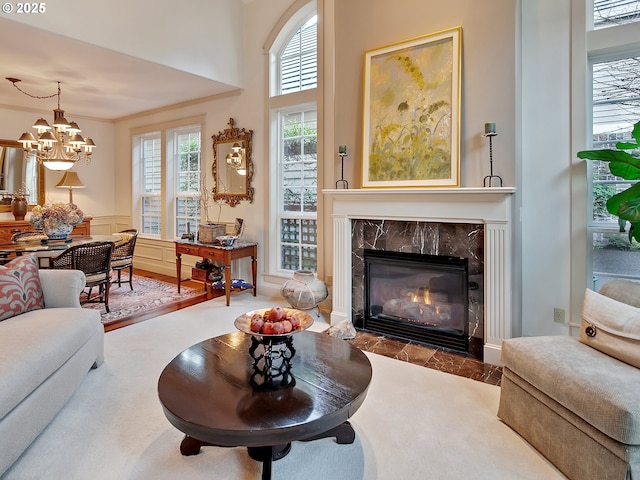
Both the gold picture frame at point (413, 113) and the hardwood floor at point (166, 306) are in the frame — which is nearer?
the gold picture frame at point (413, 113)

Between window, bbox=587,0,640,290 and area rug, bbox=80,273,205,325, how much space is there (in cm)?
441

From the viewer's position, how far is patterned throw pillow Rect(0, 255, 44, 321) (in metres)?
2.39

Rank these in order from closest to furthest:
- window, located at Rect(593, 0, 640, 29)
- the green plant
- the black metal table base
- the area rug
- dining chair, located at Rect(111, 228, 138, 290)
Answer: the black metal table base, the green plant, window, located at Rect(593, 0, 640, 29), the area rug, dining chair, located at Rect(111, 228, 138, 290)

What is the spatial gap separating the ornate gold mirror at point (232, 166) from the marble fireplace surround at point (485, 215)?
1.89 meters

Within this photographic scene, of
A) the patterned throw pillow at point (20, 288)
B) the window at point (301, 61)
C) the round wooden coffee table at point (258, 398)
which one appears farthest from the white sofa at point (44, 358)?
the window at point (301, 61)

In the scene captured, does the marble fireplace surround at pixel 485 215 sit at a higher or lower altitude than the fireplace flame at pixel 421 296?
higher

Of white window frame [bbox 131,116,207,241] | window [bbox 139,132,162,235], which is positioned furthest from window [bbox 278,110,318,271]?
window [bbox 139,132,162,235]

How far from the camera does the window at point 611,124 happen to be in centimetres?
277

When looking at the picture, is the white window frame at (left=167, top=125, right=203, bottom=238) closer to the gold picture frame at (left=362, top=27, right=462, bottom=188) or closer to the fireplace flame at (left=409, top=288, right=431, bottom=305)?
the gold picture frame at (left=362, top=27, right=462, bottom=188)

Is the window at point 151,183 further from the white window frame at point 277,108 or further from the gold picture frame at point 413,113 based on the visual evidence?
the gold picture frame at point 413,113

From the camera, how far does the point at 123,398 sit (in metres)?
2.40

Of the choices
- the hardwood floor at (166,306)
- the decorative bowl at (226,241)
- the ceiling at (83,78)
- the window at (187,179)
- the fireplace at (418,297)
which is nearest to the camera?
the fireplace at (418,297)

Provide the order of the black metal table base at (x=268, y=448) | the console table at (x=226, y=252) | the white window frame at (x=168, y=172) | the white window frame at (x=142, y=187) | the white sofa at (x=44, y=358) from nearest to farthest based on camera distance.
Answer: the black metal table base at (x=268, y=448) → the white sofa at (x=44, y=358) → the console table at (x=226, y=252) → the white window frame at (x=168, y=172) → the white window frame at (x=142, y=187)

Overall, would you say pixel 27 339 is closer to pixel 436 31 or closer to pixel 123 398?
pixel 123 398
